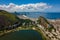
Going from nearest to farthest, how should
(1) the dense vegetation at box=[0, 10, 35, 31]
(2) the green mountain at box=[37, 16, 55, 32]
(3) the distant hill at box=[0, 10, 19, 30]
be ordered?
(3) the distant hill at box=[0, 10, 19, 30] < (1) the dense vegetation at box=[0, 10, 35, 31] < (2) the green mountain at box=[37, 16, 55, 32]

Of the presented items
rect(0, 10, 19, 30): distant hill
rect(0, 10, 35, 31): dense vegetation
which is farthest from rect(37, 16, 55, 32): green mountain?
rect(0, 10, 19, 30): distant hill

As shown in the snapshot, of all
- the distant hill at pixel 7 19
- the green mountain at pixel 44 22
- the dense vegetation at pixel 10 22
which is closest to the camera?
the distant hill at pixel 7 19

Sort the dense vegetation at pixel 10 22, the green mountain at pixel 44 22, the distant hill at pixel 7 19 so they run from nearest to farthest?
the distant hill at pixel 7 19 → the dense vegetation at pixel 10 22 → the green mountain at pixel 44 22

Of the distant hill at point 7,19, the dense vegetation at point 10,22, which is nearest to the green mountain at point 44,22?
the dense vegetation at point 10,22

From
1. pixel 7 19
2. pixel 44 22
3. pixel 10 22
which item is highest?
pixel 7 19

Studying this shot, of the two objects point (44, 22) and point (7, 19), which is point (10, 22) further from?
point (44, 22)

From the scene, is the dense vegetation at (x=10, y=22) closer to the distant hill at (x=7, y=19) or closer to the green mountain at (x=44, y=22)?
the distant hill at (x=7, y=19)

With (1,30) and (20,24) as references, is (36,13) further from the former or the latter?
(1,30)

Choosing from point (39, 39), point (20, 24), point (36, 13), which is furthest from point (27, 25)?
point (39, 39)

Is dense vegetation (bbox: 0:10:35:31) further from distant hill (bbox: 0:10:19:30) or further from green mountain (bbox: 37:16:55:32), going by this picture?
green mountain (bbox: 37:16:55:32)

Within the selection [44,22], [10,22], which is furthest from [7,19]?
[44,22]

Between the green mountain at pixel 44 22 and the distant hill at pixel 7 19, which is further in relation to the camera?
the green mountain at pixel 44 22
